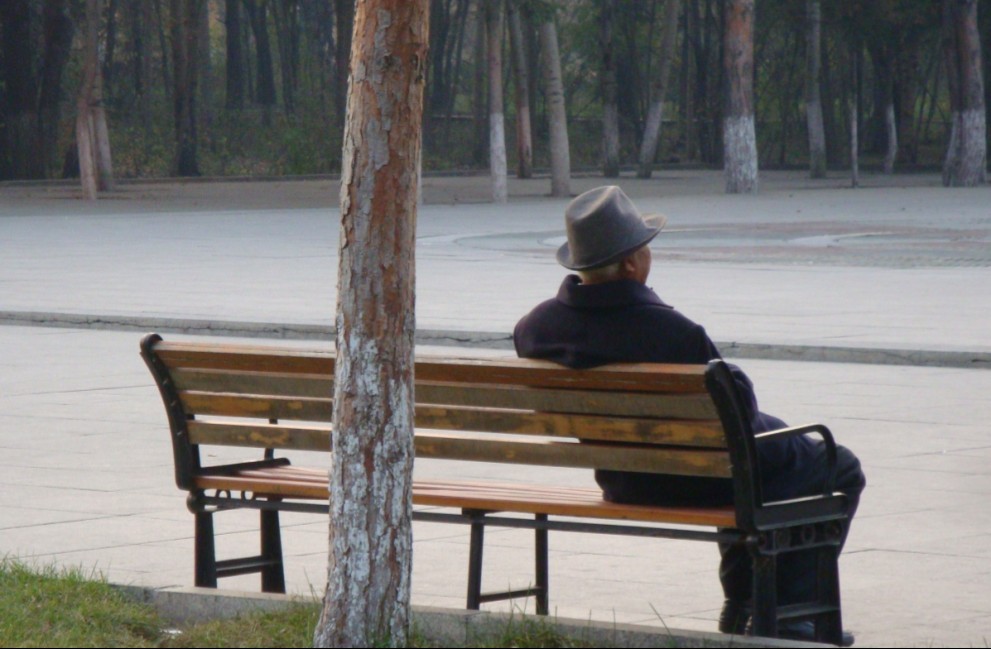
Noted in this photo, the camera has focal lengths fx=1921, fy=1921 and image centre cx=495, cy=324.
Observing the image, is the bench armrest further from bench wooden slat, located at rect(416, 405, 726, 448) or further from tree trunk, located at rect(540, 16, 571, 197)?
tree trunk, located at rect(540, 16, 571, 197)

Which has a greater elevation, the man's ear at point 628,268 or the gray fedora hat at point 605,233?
the gray fedora hat at point 605,233

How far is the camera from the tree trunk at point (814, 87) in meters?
48.8

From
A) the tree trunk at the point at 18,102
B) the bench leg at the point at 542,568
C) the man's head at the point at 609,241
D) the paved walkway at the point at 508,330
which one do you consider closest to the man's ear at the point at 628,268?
the man's head at the point at 609,241

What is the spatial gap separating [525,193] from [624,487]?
3667cm

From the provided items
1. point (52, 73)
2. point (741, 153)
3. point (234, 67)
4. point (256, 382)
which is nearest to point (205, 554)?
point (256, 382)

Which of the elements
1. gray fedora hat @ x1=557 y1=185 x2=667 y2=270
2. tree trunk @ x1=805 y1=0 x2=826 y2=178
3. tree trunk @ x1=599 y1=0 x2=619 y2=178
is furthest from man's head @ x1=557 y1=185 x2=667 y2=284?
tree trunk @ x1=599 y1=0 x2=619 y2=178

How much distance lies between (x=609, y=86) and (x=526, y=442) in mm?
46667

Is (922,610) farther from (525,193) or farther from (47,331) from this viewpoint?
(525,193)

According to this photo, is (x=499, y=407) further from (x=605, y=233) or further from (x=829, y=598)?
(x=829, y=598)

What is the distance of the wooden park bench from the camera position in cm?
484

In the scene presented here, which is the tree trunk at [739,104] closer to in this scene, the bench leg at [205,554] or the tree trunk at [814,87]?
the tree trunk at [814,87]

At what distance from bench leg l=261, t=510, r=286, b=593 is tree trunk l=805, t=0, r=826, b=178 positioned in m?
43.9

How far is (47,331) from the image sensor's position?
1482 centimetres

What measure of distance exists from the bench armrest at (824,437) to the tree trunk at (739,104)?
114ft
